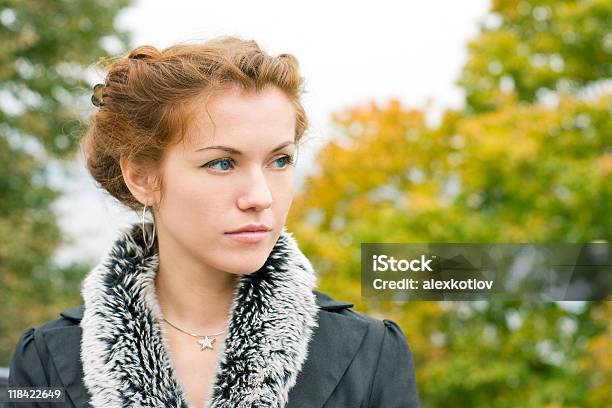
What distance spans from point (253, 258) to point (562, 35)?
38.9 feet

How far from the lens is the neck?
1.78 meters

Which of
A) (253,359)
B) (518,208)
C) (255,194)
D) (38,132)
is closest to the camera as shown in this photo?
(255,194)

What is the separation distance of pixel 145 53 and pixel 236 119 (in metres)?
0.28

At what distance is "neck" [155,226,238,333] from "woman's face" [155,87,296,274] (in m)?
0.12

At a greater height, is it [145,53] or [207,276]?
[145,53]

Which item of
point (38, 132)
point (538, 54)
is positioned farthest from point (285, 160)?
point (538, 54)

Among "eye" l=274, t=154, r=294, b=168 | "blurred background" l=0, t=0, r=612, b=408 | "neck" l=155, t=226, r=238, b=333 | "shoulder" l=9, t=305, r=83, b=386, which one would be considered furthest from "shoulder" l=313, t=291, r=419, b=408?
"blurred background" l=0, t=0, r=612, b=408

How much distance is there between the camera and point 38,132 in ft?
34.5

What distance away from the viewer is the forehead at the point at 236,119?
5.23ft

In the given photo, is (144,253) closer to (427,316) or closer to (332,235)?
(427,316)

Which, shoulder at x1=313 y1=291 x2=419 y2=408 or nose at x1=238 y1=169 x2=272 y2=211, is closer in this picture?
nose at x1=238 y1=169 x2=272 y2=211

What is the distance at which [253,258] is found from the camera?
163cm

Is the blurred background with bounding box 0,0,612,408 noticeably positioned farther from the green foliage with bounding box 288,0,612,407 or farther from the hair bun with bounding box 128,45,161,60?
the hair bun with bounding box 128,45,161,60

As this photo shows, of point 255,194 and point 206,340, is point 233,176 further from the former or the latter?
point 206,340
